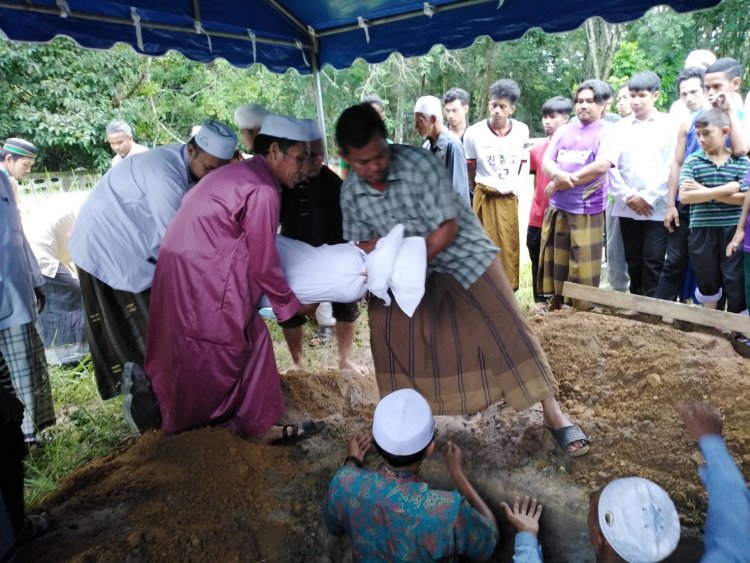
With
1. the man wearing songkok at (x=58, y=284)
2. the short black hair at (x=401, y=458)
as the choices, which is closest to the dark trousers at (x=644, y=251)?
the short black hair at (x=401, y=458)

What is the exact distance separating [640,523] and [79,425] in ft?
10.4

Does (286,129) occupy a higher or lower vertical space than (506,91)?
lower

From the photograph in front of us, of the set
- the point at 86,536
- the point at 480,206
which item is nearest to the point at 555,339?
the point at 480,206

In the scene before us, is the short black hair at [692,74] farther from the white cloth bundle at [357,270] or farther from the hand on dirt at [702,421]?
the hand on dirt at [702,421]

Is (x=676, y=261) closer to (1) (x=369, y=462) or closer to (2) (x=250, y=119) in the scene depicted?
(1) (x=369, y=462)

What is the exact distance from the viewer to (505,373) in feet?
8.19

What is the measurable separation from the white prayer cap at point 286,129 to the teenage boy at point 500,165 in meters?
2.65

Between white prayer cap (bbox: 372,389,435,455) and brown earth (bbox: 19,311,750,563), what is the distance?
0.77 m

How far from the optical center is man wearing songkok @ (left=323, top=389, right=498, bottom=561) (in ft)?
5.18

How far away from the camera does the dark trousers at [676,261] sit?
3.79 m

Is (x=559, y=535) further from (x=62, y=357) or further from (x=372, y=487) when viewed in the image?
(x=62, y=357)

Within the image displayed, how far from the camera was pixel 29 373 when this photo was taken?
8.97 ft

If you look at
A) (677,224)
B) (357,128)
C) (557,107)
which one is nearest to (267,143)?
(357,128)

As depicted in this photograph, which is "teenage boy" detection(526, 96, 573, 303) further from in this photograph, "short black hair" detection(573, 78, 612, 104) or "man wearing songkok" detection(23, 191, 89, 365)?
"man wearing songkok" detection(23, 191, 89, 365)
